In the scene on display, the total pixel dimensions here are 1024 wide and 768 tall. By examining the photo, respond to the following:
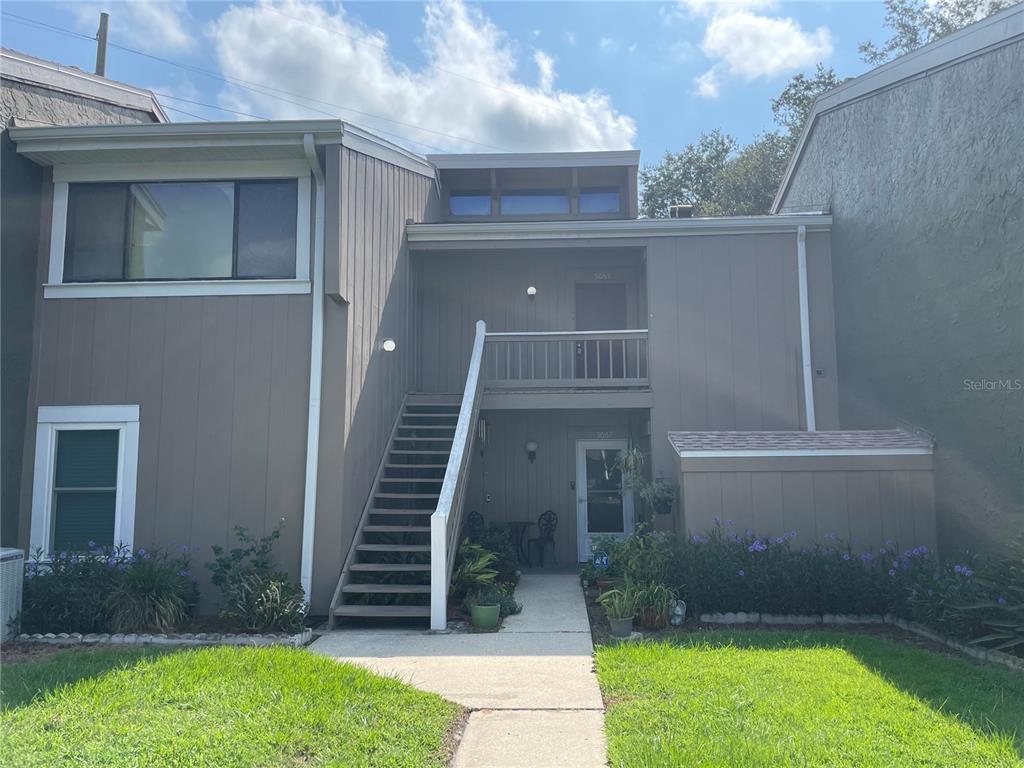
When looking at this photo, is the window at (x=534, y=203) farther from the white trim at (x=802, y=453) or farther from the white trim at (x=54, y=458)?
the white trim at (x=54, y=458)

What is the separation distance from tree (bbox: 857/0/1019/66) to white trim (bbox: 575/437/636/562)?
812 inches

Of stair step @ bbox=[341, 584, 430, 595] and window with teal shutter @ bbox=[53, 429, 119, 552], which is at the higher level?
window with teal shutter @ bbox=[53, 429, 119, 552]

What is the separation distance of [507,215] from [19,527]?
29.8 feet

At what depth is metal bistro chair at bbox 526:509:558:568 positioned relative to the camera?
1070 cm

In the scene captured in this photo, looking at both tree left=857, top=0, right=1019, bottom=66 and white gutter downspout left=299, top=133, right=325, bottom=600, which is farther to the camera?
tree left=857, top=0, right=1019, bottom=66

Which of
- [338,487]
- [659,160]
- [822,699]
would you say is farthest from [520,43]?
[659,160]

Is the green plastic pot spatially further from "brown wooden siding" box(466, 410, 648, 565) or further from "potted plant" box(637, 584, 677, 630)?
"brown wooden siding" box(466, 410, 648, 565)

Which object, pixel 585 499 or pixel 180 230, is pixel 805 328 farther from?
pixel 180 230


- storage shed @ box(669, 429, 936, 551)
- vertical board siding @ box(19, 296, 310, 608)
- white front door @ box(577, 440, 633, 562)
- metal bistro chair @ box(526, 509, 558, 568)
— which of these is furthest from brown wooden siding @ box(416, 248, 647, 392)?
storage shed @ box(669, 429, 936, 551)

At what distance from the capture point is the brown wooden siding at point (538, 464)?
11.0 m

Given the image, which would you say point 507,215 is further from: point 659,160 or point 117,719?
point 659,160

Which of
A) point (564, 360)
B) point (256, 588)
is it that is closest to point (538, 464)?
point (564, 360)

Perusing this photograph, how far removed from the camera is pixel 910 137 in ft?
26.6

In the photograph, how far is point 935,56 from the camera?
7719 mm
